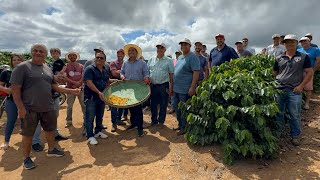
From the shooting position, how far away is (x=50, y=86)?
493cm

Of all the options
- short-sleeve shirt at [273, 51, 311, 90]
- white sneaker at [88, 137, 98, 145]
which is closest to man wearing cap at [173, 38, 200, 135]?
short-sleeve shirt at [273, 51, 311, 90]

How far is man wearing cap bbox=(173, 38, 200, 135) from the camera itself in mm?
6016

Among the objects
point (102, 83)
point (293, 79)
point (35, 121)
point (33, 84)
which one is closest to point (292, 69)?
point (293, 79)

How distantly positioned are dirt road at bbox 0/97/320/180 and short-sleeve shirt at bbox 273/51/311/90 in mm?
1210

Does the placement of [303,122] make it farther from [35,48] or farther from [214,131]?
[35,48]

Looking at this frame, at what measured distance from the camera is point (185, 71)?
6141 millimetres

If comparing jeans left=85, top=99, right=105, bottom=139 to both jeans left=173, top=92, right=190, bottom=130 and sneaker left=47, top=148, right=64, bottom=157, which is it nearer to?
sneaker left=47, top=148, right=64, bottom=157

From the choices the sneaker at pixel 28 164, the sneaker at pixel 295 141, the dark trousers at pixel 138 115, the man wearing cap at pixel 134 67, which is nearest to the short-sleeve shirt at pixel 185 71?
the man wearing cap at pixel 134 67

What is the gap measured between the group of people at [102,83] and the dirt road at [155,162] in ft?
0.85

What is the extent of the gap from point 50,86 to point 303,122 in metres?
5.77

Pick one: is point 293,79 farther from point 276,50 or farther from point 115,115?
point 115,115

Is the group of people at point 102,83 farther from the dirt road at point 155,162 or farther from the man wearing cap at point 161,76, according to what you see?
the dirt road at point 155,162

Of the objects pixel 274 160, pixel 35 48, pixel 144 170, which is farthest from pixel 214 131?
pixel 35 48

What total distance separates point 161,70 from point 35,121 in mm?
3033
